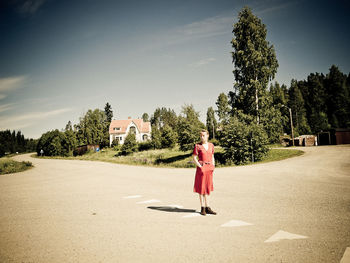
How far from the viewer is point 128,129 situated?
6194 cm

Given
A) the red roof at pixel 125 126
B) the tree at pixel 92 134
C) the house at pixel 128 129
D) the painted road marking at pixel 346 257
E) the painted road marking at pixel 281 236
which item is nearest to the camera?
the painted road marking at pixel 346 257

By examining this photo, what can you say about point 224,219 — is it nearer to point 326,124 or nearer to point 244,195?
point 244,195

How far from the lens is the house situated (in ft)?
201

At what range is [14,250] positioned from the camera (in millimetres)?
3611

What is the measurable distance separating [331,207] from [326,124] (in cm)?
5927

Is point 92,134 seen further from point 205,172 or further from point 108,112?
point 205,172

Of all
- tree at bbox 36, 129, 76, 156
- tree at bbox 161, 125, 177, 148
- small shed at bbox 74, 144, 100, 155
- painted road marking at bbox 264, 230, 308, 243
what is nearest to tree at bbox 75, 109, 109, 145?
small shed at bbox 74, 144, 100, 155

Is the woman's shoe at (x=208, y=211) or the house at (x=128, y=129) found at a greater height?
the house at (x=128, y=129)

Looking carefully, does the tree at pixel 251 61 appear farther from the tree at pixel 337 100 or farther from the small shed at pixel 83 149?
the tree at pixel 337 100

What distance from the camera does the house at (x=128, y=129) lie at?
61.2 metres

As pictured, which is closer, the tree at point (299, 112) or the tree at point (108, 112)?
the tree at point (299, 112)

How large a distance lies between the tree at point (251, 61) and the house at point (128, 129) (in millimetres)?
43116

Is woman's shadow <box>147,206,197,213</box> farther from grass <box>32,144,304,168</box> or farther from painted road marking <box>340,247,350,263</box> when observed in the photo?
grass <box>32,144,304,168</box>

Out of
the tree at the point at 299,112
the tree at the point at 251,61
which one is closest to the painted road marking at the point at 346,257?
the tree at the point at 251,61
